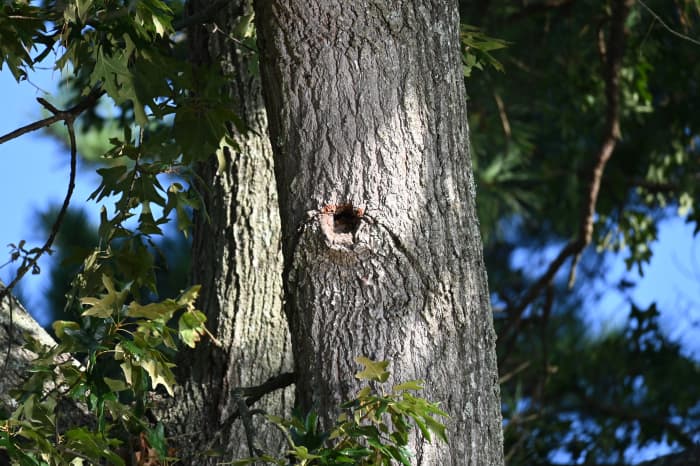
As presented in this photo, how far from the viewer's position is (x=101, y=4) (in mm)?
2109

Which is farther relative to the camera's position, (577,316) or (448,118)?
(577,316)

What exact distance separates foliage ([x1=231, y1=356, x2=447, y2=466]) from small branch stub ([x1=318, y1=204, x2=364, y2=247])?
0.23 meters

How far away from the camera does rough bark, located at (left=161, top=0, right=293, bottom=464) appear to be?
251 cm

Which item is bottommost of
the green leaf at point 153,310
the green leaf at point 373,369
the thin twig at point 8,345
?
the green leaf at point 373,369

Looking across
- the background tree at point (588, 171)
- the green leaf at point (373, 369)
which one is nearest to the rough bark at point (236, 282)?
the green leaf at point (373, 369)

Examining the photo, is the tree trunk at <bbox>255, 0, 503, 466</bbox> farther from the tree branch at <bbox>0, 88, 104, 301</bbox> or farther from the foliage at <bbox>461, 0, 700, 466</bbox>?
the foliage at <bbox>461, 0, 700, 466</bbox>

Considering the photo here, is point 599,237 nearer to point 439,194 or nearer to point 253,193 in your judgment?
point 253,193

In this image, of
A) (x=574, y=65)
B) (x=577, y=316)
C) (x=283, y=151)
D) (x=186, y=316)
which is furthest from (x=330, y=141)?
(x=577, y=316)

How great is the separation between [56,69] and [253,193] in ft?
2.18

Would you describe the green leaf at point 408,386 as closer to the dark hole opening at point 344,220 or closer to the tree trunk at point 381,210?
the tree trunk at point 381,210

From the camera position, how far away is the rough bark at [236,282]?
2.51 m

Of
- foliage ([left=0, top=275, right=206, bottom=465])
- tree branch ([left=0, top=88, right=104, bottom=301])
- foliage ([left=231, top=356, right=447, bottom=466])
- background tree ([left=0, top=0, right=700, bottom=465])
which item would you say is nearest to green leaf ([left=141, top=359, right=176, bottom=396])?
foliage ([left=0, top=275, right=206, bottom=465])

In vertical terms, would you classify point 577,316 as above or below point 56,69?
above

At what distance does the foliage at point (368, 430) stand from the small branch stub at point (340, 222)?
0.23 metres
